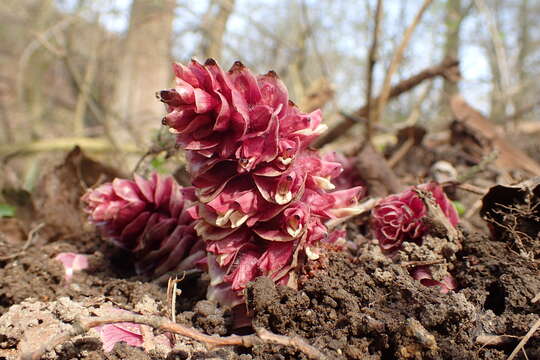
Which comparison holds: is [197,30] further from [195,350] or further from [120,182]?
[195,350]

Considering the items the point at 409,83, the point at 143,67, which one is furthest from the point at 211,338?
the point at 143,67

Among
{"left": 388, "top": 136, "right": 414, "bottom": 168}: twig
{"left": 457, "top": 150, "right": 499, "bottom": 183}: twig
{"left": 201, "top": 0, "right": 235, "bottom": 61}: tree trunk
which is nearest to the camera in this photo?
{"left": 457, "top": 150, "right": 499, "bottom": 183}: twig

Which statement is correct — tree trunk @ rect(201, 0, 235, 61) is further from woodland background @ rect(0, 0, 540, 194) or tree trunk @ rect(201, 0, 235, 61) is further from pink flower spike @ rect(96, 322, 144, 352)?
pink flower spike @ rect(96, 322, 144, 352)

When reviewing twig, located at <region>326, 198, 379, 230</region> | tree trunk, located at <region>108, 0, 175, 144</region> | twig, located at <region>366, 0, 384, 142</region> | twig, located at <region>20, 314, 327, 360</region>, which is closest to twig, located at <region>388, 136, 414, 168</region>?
twig, located at <region>366, 0, 384, 142</region>

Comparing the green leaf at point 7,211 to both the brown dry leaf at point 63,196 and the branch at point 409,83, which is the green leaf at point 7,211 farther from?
the branch at point 409,83

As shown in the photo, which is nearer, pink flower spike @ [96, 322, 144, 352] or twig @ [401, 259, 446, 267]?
pink flower spike @ [96, 322, 144, 352]

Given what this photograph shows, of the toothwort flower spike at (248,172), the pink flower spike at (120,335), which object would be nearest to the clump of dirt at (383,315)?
the toothwort flower spike at (248,172)
